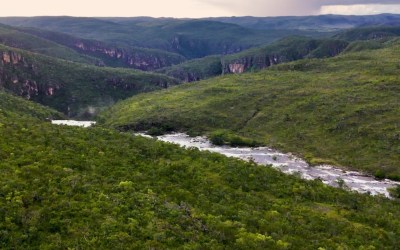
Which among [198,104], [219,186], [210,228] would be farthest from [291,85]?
[210,228]

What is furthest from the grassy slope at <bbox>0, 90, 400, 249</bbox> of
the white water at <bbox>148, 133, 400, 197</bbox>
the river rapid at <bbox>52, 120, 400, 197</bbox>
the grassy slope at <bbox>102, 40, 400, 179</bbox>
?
the grassy slope at <bbox>102, 40, 400, 179</bbox>

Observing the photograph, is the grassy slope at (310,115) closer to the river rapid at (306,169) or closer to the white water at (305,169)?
the river rapid at (306,169)

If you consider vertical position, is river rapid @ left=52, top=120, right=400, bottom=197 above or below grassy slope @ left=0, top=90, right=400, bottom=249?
below

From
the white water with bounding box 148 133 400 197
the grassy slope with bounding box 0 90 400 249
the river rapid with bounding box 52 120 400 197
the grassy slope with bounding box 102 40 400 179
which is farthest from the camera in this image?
the grassy slope with bounding box 102 40 400 179

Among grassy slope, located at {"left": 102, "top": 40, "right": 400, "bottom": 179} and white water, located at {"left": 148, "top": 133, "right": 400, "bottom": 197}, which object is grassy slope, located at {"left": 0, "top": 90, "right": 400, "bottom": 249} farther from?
grassy slope, located at {"left": 102, "top": 40, "right": 400, "bottom": 179}

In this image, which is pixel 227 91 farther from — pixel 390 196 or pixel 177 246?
pixel 177 246

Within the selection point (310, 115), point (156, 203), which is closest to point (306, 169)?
point (310, 115)

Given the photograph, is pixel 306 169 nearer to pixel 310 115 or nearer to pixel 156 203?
pixel 310 115
